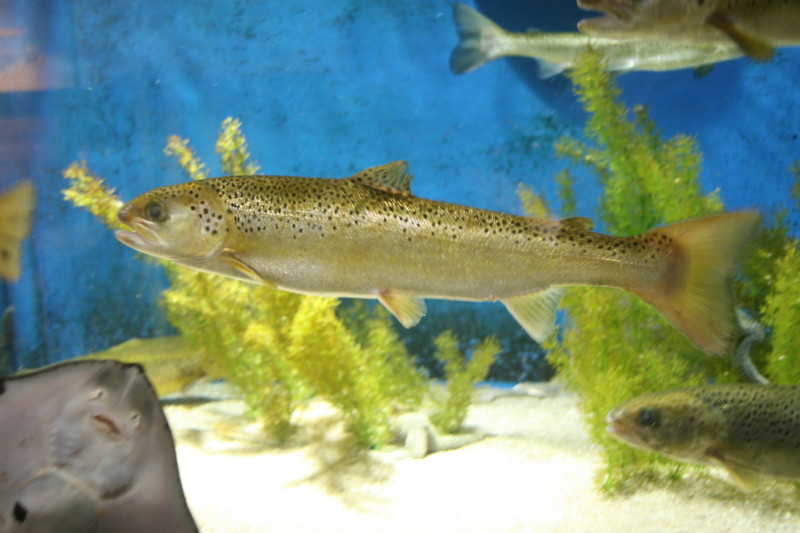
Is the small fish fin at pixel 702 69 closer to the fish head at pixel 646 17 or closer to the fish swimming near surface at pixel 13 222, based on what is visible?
the fish head at pixel 646 17

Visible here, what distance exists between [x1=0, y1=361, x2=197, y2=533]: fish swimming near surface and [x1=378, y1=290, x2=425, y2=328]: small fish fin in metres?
1.13

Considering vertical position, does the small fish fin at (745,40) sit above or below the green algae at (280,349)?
above

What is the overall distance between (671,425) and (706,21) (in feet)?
6.38

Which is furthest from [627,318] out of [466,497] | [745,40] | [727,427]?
[745,40]

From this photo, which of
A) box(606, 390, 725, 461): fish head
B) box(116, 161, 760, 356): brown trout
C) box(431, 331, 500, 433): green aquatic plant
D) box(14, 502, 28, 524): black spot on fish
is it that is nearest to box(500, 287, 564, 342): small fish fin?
box(116, 161, 760, 356): brown trout

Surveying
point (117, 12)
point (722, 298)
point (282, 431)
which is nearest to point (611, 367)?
point (722, 298)

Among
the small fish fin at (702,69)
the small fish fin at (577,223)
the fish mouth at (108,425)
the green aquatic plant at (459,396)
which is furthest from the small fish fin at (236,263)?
the small fish fin at (702,69)

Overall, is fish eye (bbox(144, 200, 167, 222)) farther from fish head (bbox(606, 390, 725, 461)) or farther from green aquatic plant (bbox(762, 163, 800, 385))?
green aquatic plant (bbox(762, 163, 800, 385))

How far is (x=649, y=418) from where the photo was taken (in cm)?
298

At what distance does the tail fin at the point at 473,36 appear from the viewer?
6.18 meters

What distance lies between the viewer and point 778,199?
646 centimetres

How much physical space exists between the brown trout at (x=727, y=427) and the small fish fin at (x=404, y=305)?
1.29 meters

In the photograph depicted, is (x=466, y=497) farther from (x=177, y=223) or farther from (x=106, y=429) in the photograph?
(x=106, y=429)

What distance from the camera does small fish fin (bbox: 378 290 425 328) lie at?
2.50 m
